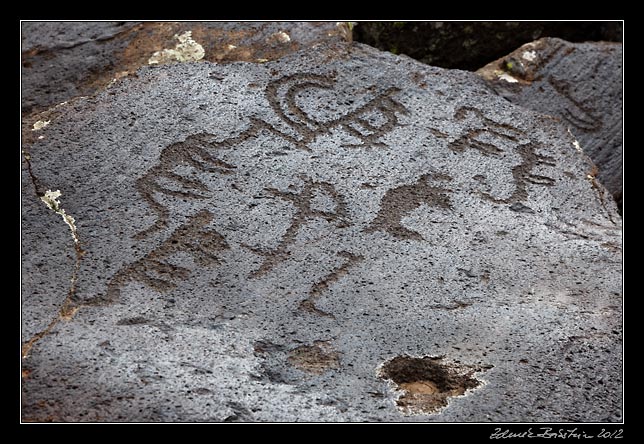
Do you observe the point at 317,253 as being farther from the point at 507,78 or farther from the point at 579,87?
the point at 579,87

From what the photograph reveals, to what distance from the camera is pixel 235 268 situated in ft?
7.04

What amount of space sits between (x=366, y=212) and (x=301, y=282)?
31cm

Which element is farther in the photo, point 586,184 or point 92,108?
point 586,184

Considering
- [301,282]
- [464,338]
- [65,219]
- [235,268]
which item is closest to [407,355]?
[464,338]

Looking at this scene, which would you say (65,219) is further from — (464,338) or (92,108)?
(464,338)

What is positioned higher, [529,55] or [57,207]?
[529,55]

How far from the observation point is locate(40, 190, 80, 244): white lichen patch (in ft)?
7.02

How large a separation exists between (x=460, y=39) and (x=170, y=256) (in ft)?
5.59

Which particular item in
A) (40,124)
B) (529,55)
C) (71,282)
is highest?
(529,55)

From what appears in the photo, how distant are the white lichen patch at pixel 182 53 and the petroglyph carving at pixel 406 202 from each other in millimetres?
768

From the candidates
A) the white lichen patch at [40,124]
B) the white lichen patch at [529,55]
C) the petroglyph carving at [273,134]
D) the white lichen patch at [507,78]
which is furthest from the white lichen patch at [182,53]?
the white lichen patch at [529,55]

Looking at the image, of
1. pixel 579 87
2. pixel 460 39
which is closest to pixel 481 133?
pixel 579 87

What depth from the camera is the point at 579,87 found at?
3.18 meters

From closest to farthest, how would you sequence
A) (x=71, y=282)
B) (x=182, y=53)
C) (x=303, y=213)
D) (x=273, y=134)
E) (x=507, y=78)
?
(x=71, y=282)
(x=303, y=213)
(x=273, y=134)
(x=182, y=53)
(x=507, y=78)
